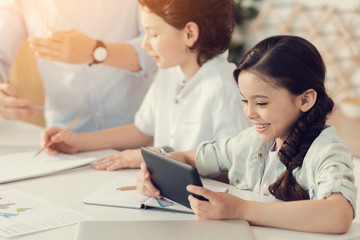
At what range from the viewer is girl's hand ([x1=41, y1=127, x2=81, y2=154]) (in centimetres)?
112

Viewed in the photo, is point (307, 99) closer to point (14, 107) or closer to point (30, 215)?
point (30, 215)

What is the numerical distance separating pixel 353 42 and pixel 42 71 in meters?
1.95

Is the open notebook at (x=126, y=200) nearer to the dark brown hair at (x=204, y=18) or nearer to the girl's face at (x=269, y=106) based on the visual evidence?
the girl's face at (x=269, y=106)

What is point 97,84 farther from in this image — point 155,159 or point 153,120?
point 155,159

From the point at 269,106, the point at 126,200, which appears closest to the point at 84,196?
the point at 126,200

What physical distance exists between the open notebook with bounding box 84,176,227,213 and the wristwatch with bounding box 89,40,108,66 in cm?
45

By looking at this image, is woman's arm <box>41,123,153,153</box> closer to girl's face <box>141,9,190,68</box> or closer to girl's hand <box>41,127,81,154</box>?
girl's hand <box>41,127,81,154</box>

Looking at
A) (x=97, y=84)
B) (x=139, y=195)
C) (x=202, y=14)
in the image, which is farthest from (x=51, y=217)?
(x=97, y=84)

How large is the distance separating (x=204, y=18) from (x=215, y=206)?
1.68 ft

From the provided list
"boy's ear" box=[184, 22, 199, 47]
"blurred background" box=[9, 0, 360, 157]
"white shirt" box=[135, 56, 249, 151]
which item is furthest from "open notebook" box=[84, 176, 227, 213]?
"blurred background" box=[9, 0, 360, 157]

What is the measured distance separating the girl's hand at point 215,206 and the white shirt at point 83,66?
26.9 inches

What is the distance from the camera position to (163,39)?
106cm

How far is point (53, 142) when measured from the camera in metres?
1.12

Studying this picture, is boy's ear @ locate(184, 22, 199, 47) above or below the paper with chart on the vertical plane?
above
